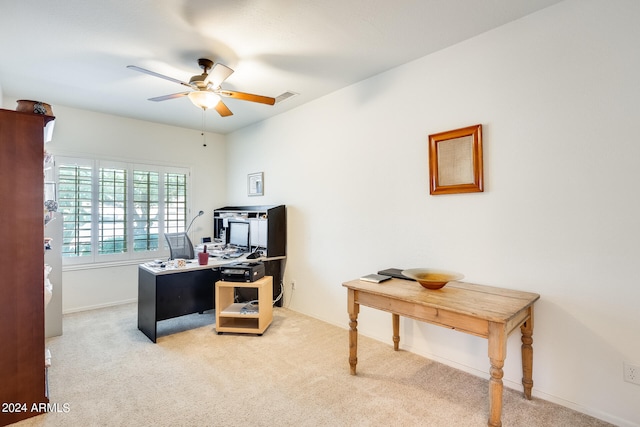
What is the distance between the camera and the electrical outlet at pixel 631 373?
1766mm

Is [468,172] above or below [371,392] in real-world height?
above

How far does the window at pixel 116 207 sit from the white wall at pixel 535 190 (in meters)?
3.04

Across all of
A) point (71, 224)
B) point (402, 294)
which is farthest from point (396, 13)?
point (71, 224)

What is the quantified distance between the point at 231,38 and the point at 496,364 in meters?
2.76

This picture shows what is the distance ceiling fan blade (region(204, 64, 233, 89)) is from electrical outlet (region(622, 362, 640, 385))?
3.17 meters

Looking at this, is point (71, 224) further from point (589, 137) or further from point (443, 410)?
point (589, 137)

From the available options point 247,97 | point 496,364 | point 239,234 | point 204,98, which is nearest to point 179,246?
point 239,234

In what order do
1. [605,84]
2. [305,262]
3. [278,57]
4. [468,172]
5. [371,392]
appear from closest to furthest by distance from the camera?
[605,84]
[371,392]
[468,172]
[278,57]
[305,262]

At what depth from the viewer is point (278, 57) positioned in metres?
2.68

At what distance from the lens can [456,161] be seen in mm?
2475

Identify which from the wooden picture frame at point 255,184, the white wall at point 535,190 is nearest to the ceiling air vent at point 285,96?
the white wall at point 535,190

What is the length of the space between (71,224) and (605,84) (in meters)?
5.41

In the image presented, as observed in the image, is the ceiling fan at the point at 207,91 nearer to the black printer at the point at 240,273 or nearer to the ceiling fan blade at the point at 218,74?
the ceiling fan blade at the point at 218,74

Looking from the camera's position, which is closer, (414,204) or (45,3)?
(45,3)
